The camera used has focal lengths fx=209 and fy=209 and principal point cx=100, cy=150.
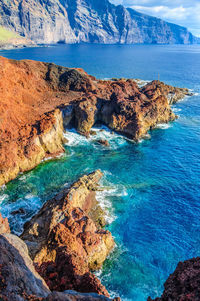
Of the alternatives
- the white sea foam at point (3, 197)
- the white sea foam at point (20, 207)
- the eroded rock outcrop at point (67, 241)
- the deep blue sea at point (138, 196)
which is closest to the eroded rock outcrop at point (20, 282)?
the eroded rock outcrop at point (67, 241)

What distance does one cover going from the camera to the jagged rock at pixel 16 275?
10122mm

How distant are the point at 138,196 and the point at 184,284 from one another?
2242 cm

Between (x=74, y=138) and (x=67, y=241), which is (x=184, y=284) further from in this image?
(x=74, y=138)

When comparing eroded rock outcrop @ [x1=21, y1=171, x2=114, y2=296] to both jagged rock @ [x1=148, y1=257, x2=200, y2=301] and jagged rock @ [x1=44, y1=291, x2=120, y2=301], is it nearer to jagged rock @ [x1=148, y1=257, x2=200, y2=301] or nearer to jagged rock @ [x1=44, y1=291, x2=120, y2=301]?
jagged rock @ [x1=44, y1=291, x2=120, y2=301]

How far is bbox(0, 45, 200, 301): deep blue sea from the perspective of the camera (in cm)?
2395

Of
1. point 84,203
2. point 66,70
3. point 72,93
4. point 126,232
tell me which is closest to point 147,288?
point 126,232

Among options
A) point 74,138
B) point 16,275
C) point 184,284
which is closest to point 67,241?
point 16,275

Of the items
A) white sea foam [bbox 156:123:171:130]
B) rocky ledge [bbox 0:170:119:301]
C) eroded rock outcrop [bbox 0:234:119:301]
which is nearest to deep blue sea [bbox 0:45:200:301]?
rocky ledge [bbox 0:170:119:301]

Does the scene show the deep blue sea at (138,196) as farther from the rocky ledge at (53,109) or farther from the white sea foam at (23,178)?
the rocky ledge at (53,109)

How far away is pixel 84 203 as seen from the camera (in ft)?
101

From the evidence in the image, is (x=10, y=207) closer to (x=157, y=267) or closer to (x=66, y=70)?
(x=157, y=267)

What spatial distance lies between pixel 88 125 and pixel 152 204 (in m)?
28.4

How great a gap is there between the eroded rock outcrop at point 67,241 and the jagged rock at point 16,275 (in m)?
3.71

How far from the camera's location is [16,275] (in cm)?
1090
